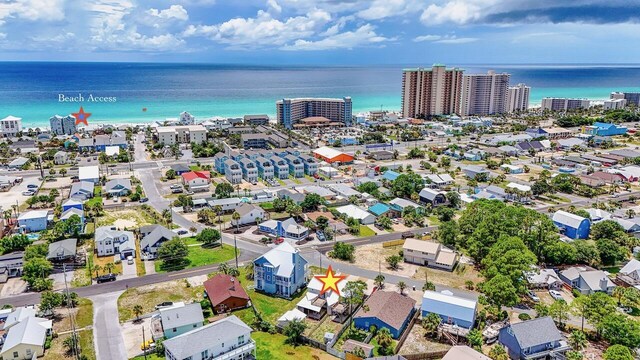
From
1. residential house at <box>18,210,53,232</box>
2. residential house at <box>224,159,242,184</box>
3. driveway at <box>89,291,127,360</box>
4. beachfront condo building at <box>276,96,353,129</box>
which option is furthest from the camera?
beachfront condo building at <box>276,96,353,129</box>

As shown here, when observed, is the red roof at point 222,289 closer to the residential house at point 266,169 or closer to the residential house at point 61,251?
the residential house at point 61,251

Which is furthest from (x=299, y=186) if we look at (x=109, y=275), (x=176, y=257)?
(x=109, y=275)

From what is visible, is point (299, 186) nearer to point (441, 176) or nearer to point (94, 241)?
point (441, 176)

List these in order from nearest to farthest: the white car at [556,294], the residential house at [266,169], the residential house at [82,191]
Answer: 1. the white car at [556,294]
2. the residential house at [82,191]
3. the residential house at [266,169]

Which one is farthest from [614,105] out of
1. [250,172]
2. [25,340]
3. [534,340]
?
[25,340]

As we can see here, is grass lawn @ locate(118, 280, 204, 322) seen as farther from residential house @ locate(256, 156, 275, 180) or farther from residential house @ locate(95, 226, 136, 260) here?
residential house @ locate(256, 156, 275, 180)

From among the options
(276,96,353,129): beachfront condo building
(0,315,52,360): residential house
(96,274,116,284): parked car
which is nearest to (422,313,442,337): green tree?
(0,315,52,360): residential house

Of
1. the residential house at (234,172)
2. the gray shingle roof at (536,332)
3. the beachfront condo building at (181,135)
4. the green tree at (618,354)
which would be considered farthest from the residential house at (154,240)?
the beachfront condo building at (181,135)
